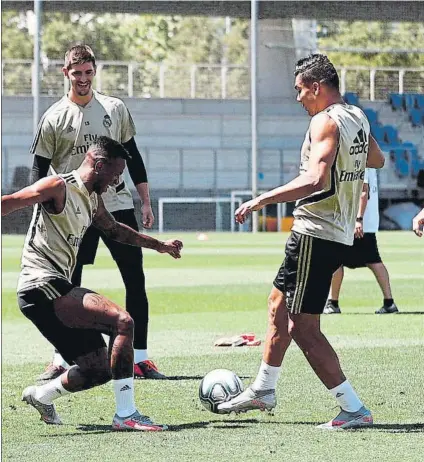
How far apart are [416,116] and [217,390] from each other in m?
43.1

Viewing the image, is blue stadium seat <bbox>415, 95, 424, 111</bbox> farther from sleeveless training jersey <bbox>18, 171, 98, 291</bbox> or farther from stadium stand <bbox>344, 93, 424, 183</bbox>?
sleeveless training jersey <bbox>18, 171, 98, 291</bbox>

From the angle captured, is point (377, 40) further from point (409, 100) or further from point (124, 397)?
point (124, 397)

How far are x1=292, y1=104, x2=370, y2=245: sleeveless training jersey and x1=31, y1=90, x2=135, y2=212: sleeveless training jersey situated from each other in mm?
2365

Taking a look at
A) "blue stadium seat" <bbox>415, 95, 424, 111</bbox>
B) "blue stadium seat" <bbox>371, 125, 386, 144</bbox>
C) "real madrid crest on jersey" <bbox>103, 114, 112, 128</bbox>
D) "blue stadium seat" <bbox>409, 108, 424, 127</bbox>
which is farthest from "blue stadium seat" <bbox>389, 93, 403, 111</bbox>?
"real madrid crest on jersey" <bbox>103, 114, 112, 128</bbox>

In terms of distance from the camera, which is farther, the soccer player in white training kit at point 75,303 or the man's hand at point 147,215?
the man's hand at point 147,215

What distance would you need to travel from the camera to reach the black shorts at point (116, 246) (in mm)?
9109

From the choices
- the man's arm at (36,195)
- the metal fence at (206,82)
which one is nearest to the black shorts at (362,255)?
the man's arm at (36,195)

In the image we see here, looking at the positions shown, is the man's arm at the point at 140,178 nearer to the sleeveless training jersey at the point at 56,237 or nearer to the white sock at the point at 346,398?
the sleeveless training jersey at the point at 56,237

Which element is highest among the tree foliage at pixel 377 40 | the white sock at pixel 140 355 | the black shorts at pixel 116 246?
the tree foliage at pixel 377 40

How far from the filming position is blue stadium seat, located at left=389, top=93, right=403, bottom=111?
49.1 metres

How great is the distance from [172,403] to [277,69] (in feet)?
135

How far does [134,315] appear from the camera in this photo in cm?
924

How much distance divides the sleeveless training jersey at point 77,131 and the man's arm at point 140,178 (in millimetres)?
179

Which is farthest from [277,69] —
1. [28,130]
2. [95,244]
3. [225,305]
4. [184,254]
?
Result: [95,244]
